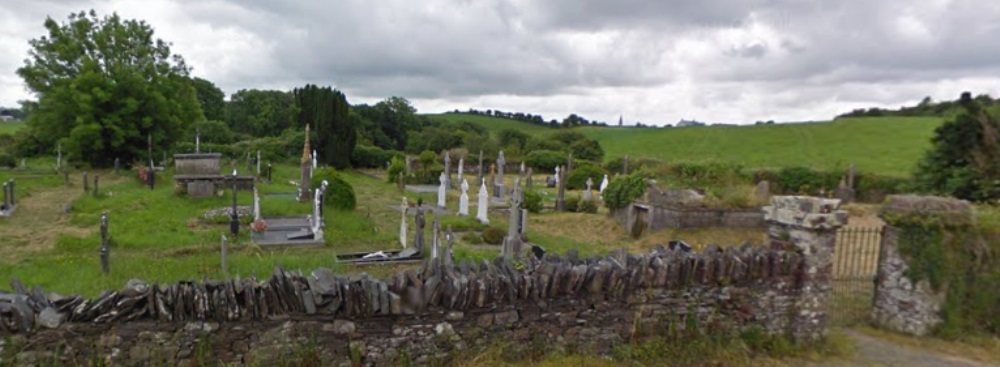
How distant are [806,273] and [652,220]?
8501 mm

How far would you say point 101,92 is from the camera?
2805 centimetres

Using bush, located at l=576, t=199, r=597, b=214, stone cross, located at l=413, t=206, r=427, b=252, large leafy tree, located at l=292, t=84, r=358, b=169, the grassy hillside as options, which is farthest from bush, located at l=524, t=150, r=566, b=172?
stone cross, located at l=413, t=206, r=427, b=252

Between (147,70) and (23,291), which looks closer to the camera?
(23,291)

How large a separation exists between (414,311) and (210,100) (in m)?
66.5

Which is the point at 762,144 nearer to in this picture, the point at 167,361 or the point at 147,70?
the point at 147,70

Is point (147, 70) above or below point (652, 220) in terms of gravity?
above

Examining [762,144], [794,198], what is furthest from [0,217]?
[762,144]

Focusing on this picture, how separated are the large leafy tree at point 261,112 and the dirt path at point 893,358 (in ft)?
160

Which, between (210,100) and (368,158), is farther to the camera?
(210,100)

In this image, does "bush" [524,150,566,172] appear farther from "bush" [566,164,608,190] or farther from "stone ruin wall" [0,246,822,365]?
"stone ruin wall" [0,246,822,365]

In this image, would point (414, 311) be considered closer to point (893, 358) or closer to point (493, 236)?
point (893, 358)

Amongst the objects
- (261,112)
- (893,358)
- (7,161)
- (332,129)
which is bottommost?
(893,358)

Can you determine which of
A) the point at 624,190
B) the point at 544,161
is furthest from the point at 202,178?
the point at 544,161

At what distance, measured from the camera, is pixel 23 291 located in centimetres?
468
